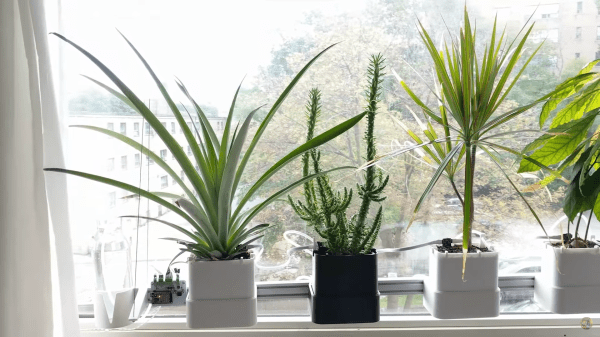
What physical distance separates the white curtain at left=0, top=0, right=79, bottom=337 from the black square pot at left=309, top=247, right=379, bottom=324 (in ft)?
1.99

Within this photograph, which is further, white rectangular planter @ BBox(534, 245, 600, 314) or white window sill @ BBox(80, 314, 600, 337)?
white window sill @ BBox(80, 314, 600, 337)

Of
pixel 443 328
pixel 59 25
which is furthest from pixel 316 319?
pixel 59 25

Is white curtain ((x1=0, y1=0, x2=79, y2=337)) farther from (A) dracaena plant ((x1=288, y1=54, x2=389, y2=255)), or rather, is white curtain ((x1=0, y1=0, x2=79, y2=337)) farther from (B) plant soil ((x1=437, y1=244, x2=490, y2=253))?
(B) plant soil ((x1=437, y1=244, x2=490, y2=253))

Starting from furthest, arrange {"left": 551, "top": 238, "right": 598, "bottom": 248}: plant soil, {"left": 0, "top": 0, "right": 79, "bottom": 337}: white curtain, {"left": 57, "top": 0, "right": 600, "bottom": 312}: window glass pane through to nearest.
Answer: {"left": 57, "top": 0, "right": 600, "bottom": 312}: window glass pane
{"left": 551, "top": 238, "right": 598, "bottom": 248}: plant soil
{"left": 0, "top": 0, "right": 79, "bottom": 337}: white curtain

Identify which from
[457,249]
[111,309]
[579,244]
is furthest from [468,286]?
[111,309]

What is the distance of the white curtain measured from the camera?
3.65 feet

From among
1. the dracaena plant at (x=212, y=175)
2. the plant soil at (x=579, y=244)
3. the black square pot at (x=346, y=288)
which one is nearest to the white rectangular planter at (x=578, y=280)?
the plant soil at (x=579, y=244)

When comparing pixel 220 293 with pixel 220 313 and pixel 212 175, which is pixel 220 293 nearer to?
pixel 220 313

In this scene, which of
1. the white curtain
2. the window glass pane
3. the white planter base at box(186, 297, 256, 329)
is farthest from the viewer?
the window glass pane

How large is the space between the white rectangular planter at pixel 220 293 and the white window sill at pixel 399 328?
189 mm

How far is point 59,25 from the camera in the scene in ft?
4.31

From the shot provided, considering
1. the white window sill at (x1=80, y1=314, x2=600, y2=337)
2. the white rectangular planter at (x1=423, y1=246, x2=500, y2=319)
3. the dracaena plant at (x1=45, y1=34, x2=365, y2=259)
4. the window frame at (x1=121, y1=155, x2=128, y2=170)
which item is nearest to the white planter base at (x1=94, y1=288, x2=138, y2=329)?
the white window sill at (x1=80, y1=314, x2=600, y2=337)

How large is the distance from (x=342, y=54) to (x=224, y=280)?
70 centimetres

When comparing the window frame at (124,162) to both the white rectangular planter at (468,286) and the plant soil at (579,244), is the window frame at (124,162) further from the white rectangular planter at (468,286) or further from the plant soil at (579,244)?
the plant soil at (579,244)
